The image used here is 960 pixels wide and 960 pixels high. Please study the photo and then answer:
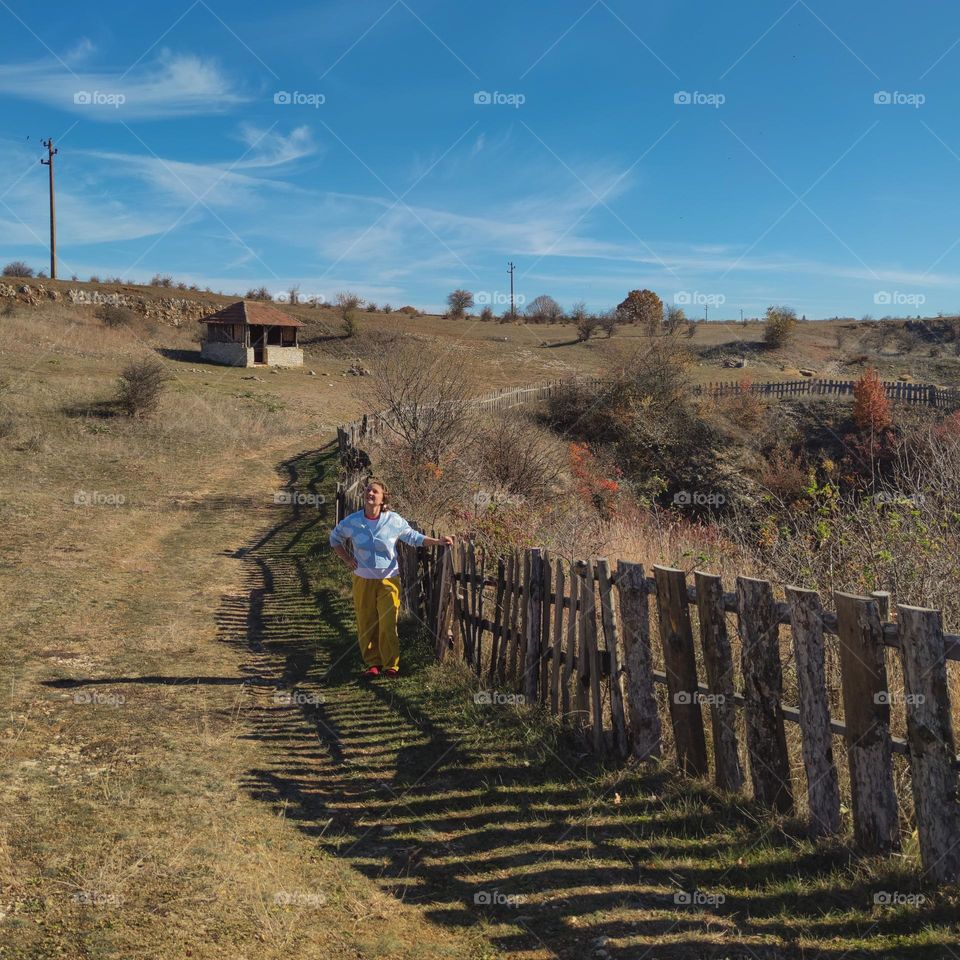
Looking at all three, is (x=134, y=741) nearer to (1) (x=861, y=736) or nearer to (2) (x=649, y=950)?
(2) (x=649, y=950)

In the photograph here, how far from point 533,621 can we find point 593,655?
29.0 inches

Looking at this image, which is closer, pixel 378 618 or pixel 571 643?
pixel 571 643

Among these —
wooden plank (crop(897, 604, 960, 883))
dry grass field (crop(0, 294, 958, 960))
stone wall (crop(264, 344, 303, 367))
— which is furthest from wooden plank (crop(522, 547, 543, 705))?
stone wall (crop(264, 344, 303, 367))

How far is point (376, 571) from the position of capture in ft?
22.6

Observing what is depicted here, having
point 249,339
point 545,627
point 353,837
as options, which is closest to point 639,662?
point 545,627

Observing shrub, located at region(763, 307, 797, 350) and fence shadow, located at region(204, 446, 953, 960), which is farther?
shrub, located at region(763, 307, 797, 350)

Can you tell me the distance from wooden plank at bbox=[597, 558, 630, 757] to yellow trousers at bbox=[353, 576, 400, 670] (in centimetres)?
224

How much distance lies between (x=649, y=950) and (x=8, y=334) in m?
36.7

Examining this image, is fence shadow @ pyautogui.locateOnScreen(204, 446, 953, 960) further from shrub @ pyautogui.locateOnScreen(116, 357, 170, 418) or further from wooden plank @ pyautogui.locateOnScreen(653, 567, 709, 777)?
shrub @ pyautogui.locateOnScreen(116, 357, 170, 418)

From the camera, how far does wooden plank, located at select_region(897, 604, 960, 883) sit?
146 inches

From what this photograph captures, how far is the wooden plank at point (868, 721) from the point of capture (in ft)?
12.8

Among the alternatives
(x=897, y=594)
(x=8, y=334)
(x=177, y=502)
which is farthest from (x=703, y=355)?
(x=897, y=594)

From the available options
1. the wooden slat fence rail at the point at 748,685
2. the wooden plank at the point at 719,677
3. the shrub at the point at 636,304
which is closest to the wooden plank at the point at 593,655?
the wooden slat fence rail at the point at 748,685

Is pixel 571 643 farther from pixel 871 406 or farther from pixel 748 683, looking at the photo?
pixel 871 406
